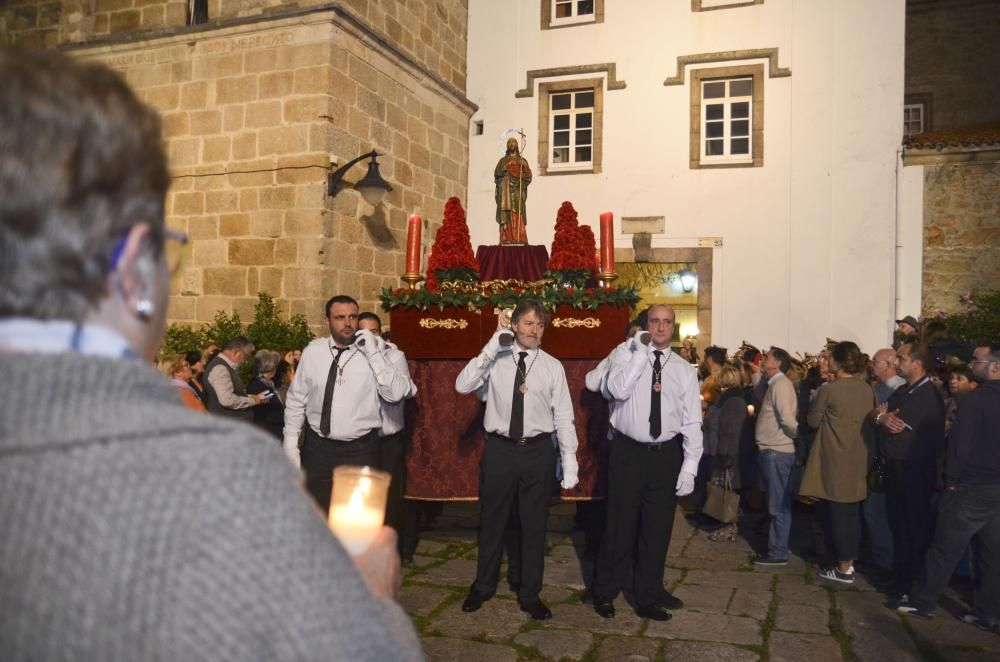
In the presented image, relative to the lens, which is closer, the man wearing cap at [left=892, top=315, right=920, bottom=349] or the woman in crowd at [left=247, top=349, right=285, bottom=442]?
the woman in crowd at [left=247, top=349, right=285, bottom=442]

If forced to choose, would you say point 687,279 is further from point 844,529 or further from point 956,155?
point 844,529

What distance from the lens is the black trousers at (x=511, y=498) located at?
541cm

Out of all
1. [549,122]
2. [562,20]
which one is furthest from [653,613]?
[562,20]

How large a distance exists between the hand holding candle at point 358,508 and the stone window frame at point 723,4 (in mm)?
14043

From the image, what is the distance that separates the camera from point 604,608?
5277 mm

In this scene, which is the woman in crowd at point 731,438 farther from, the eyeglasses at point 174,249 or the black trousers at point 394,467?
the eyeglasses at point 174,249

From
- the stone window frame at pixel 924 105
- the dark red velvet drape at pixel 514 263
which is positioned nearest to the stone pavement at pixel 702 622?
the dark red velvet drape at pixel 514 263

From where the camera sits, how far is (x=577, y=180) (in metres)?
14.2

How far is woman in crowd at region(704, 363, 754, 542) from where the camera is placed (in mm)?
7332

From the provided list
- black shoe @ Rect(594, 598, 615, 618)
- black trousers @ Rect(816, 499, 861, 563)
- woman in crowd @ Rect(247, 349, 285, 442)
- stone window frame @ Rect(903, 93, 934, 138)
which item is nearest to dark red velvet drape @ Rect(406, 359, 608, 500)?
woman in crowd @ Rect(247, 349, 285, 442)

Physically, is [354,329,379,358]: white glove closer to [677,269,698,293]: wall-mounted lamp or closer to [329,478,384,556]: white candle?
[329,478,384,556]: white candle

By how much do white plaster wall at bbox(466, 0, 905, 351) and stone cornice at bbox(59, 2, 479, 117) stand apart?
3083 millimetres

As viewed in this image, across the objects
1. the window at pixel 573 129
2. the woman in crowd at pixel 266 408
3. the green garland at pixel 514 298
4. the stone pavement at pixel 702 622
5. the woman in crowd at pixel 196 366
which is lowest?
the stone pavement at pixel 702 622

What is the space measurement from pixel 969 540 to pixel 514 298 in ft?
12.3
